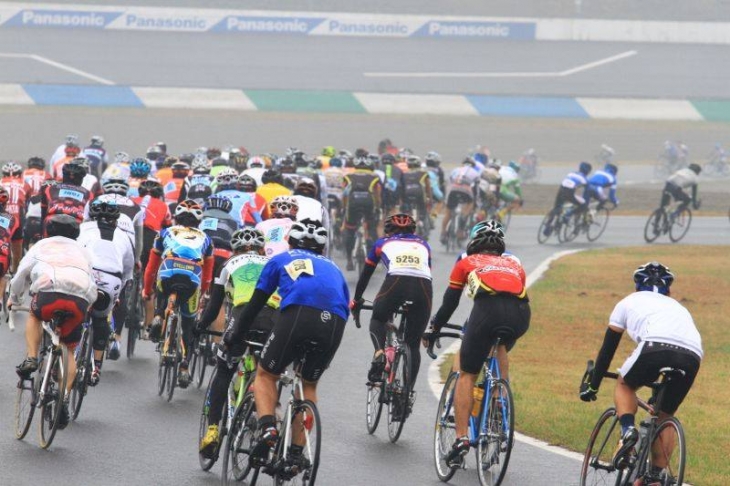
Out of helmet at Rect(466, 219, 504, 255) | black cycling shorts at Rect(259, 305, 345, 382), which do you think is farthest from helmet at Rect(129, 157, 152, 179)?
black cycling shorts at Rect(259, 305, 345, 382)

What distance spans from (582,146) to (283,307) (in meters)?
44.8

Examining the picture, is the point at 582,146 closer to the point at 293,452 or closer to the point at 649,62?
the point at 649,62

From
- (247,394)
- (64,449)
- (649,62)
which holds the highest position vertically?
(649,62)

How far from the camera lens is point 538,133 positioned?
174ft

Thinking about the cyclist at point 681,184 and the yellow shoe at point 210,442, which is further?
the cyclist at point 681,184

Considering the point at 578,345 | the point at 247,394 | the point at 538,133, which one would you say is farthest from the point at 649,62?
the point at 247,394

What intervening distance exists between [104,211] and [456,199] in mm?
15248

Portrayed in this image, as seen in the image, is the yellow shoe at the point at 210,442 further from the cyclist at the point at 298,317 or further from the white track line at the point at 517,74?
the white track line at the point at 517,74

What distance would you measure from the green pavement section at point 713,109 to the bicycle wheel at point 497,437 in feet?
165

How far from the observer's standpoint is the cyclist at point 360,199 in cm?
2198

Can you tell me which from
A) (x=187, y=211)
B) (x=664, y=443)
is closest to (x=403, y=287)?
(x=187, y=211)

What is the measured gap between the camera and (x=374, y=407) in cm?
1098

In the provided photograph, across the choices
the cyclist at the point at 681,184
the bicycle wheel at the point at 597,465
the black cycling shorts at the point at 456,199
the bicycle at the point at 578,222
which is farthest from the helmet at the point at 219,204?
the cyclist at the point at 681,184

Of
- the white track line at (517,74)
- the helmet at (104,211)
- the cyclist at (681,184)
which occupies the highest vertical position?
the white track line at (517,74)
